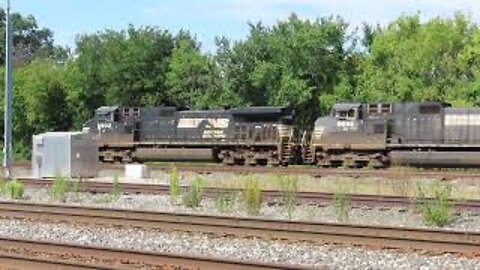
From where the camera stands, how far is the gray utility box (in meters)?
27.6

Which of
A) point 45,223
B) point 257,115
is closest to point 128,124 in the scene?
point 257,115

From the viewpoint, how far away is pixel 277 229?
12.8 m

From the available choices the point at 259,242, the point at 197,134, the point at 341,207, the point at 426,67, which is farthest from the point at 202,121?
the point at 259,242

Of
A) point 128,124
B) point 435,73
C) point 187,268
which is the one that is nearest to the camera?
point 187,268

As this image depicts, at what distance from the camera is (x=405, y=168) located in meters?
30.0

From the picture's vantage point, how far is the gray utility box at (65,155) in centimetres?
2759

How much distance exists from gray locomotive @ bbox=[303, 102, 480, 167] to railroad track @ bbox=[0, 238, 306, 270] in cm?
2061

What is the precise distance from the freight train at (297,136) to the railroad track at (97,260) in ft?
67.6

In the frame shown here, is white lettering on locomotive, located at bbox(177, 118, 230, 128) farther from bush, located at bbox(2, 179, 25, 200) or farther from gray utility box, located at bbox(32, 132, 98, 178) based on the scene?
bush, located at bbox(2, 179, 25, 200)

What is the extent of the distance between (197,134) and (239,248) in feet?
77.8

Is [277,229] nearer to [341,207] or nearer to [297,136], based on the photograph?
[341,207]

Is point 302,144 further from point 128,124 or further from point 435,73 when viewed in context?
point 435,73

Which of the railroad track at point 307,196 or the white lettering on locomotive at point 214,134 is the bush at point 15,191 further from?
the white lettering on locomotive at point 214,134

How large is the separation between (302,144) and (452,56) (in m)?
11.4
